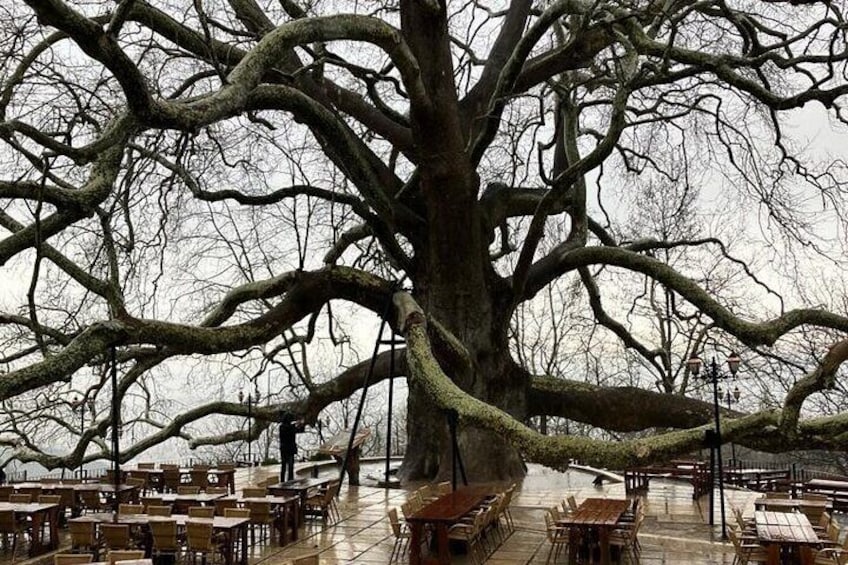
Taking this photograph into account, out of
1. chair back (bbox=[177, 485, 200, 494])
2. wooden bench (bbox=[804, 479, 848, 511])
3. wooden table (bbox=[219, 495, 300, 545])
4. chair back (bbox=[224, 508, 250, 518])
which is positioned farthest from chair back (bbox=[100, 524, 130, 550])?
wooden bench (bbox=[804, 479, 848, 511])

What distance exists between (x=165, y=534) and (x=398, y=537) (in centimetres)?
312

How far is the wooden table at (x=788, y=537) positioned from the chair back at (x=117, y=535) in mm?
7968

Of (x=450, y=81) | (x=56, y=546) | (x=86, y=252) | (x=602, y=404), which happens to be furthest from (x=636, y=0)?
(x=56, y=546)

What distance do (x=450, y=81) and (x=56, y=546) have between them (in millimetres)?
11329

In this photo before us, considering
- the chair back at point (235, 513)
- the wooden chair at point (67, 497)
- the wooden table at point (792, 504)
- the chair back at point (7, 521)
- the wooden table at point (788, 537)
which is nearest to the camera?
the wooden table at point (788, 537)

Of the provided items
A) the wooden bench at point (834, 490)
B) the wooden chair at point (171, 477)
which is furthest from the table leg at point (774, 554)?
the wooden chair at point (171, 477)

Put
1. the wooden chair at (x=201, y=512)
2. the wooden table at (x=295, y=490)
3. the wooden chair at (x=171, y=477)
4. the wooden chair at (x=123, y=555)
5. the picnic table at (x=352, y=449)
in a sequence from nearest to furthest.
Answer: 1. the wooden chair at (x=123, y=555)
2. the wooden chair at (x=201, y=512)
3. the wooden table at (x=295, y=490)
4. the wooden chair at (x=171, y=477)
5. the picnic table at (x=352, y=449)

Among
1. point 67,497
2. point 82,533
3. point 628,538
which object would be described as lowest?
point 628,538

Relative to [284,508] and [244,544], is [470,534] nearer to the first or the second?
[244,544]

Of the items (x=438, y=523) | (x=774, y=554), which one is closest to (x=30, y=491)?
(x=438, y=523)

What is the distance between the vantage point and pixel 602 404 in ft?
60.5

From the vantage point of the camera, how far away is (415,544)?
10703 millimetres

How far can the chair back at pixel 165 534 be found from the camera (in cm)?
1092

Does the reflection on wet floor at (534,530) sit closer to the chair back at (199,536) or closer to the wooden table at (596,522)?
the wooden table at (596,522)
